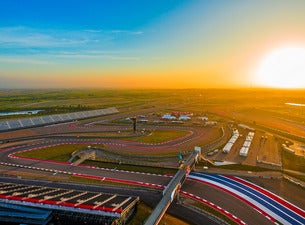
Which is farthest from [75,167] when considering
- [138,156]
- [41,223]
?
[41,223]

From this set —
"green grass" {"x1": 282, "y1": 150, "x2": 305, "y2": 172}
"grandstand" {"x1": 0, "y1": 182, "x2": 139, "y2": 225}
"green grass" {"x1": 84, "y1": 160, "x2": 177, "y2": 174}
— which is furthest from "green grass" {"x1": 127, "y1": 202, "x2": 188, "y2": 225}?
"green grass" {"x1": 282, "y1": 150, "x2": 305, "y2": 172}

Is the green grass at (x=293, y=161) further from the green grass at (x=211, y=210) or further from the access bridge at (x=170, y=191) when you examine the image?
the green grass at (x=211, y=210)

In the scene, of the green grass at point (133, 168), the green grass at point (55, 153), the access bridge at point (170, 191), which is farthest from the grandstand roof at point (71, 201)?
the green grass at point (55, 153)

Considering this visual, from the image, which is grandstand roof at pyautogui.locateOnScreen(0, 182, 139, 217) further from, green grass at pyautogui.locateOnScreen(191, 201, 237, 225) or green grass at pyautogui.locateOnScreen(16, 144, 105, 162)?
green grass at pyautogui.locateOnScreen(16, 144, 105, 162)

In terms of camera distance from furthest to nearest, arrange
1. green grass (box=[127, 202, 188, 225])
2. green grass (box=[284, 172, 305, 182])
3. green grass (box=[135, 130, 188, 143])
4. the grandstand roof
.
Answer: green grass (box=[135, 130, 188, 143]) < green grass (box=[284, 172, 305, 182]) < green grass (box=[127, 202, 188, 225]) < the grandstand roof

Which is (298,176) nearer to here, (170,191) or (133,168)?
(170,191)
